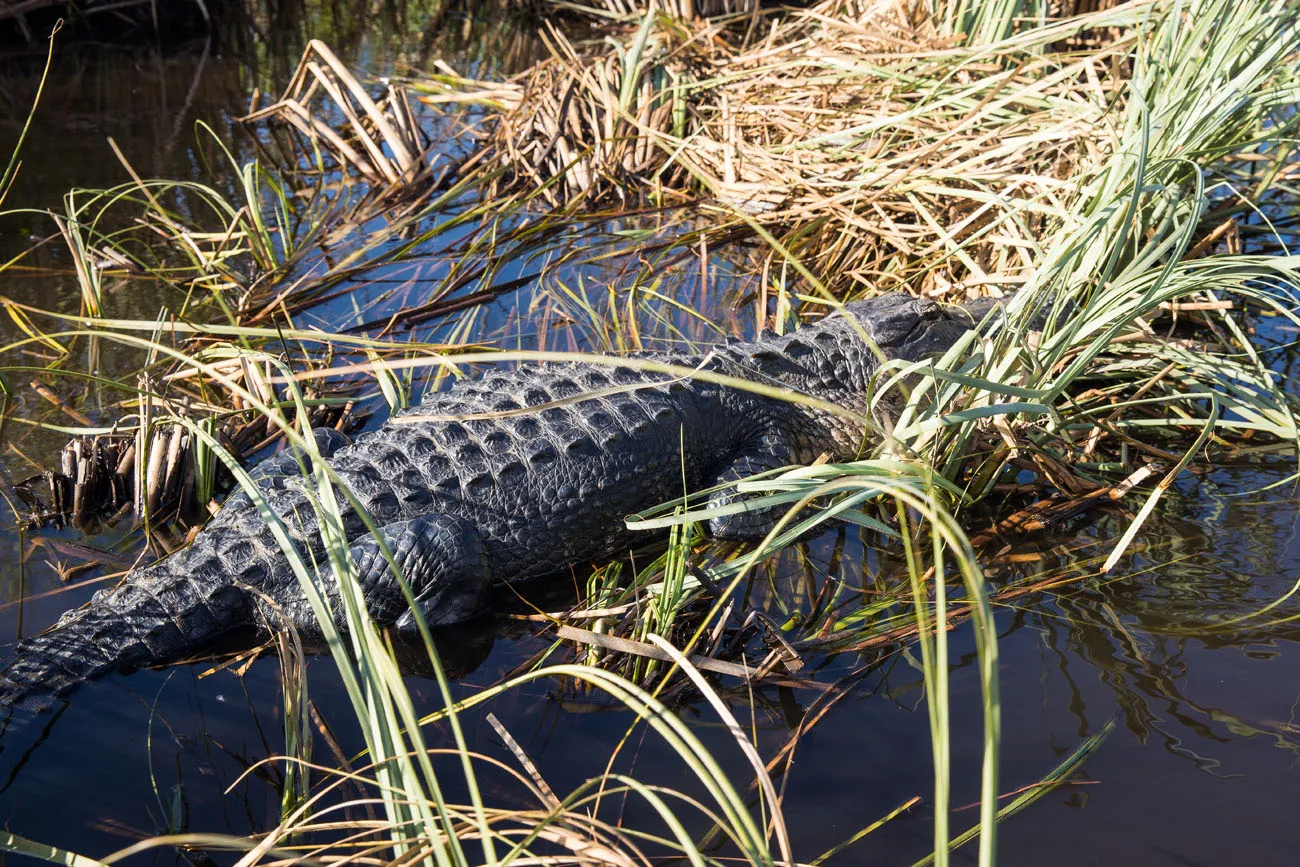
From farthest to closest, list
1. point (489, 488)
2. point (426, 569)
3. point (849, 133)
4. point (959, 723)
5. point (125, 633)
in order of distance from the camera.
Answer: point (849, 133) → point (489, 488) → point (426, 569) → point (125, 633) → point (959, 723)

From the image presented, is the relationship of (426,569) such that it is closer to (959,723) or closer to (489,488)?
(489,488)

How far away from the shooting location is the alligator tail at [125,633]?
100 inches

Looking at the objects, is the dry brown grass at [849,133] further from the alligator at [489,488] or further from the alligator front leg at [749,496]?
the alligator front leg at [749,496]

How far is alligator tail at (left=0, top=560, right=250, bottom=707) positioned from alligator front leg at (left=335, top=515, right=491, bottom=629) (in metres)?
0.36

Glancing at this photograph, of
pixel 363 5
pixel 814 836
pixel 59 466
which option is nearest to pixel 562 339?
pixel 59 466

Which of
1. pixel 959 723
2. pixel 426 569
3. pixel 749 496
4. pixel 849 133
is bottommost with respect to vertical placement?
pixel 959 723

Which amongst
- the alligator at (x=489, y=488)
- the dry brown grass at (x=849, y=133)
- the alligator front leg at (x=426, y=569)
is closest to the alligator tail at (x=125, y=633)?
the alligator at (x=489, y=488)

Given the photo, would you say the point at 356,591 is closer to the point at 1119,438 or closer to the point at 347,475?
the point at 347,475

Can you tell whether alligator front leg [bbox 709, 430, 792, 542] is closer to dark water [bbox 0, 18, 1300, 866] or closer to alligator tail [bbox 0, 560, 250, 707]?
dark water [bbox 0, 18, 1300, 866]

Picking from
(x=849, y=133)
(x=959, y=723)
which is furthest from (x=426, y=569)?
(x=849, y=133)

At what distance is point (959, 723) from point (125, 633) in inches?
85.5

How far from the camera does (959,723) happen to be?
2.46 m

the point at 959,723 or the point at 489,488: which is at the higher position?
the point at 489,488

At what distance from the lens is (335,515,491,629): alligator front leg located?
2869mm
